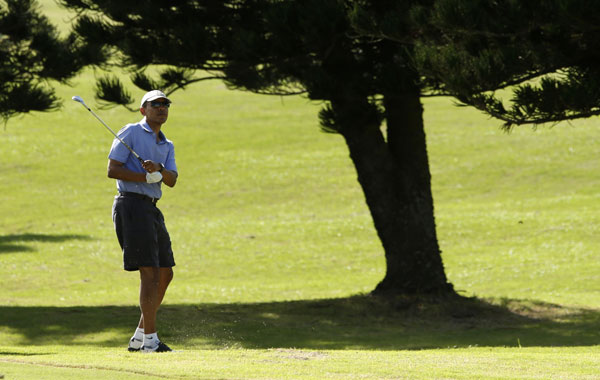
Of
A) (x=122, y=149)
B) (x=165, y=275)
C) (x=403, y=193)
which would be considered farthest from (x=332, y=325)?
(x=122, y=149)

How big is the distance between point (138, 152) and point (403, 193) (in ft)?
25.8

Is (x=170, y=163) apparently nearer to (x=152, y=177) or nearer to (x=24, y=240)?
(x=152, y=177)

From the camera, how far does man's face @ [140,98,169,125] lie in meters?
8.94

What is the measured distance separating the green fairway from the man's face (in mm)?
2067

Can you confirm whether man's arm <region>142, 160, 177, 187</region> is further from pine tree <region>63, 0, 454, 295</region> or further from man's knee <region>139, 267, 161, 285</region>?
pine tree <region>63, 0, 454, 295</region>

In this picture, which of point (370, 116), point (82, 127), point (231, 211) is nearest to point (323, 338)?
point (370, 116)

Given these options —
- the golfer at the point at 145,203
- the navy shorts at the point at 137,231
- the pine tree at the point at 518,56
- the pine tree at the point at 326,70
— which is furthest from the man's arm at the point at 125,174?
the pine tree at the point at 326,70

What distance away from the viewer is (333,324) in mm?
14617

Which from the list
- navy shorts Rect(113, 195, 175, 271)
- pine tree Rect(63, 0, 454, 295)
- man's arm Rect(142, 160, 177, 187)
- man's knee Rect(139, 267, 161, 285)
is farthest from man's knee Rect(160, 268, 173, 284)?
pine tree Rect(63, 0, 454, 295)

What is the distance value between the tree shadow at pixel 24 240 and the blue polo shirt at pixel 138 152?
17513mm

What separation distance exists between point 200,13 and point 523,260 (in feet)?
37.6

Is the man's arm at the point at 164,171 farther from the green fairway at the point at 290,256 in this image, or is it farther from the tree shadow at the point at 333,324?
the tree shadow at the point at 333,324

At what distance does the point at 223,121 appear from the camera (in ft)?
168

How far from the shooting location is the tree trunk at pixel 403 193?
16.2 meters
